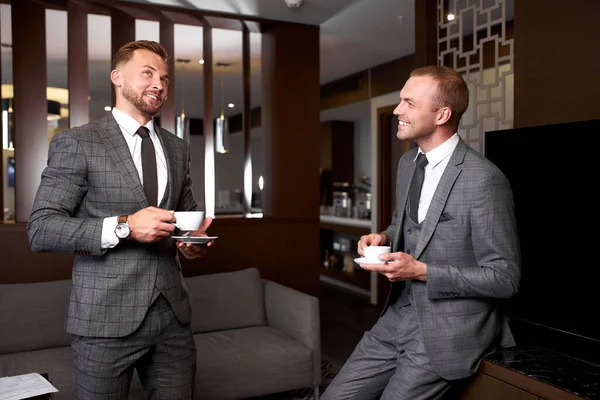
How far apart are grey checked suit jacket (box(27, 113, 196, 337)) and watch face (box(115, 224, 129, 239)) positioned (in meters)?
0.05

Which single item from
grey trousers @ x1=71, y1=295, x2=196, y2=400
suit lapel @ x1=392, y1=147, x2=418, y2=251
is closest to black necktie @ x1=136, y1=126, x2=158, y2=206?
grey trousers @ x1=71, y1=295, x2=196, y2=400

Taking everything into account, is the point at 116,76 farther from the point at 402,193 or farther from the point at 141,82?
the point at 402,193

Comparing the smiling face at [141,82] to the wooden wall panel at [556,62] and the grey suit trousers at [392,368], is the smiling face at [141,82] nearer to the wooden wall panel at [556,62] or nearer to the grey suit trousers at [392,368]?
the grey suit trousers at [392,368]

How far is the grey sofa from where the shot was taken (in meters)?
3.02

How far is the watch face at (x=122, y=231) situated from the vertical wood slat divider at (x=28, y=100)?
224 cm

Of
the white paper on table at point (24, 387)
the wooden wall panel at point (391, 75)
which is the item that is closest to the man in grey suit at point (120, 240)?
the white paper on table at point (24, 387)

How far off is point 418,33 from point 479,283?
177 cm

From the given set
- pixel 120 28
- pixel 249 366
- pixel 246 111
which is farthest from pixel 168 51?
pixel 249 366

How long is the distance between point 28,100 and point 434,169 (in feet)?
9.42

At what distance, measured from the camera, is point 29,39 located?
143 inches

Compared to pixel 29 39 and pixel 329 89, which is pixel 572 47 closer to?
pixel 29 39

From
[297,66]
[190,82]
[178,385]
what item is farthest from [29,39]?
[190,82]

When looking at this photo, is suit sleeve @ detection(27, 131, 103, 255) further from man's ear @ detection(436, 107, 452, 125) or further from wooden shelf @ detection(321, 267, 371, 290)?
wooden shelf @ detection(321, 267, 371, 290)

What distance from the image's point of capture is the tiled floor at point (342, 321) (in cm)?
454
